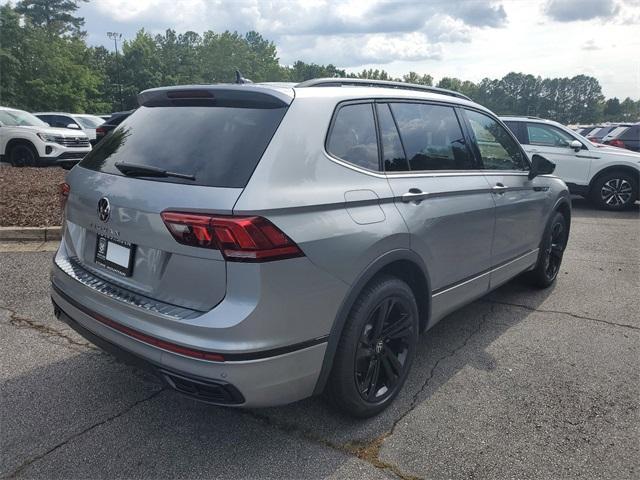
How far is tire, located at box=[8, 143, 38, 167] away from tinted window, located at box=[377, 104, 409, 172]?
41.7 ft

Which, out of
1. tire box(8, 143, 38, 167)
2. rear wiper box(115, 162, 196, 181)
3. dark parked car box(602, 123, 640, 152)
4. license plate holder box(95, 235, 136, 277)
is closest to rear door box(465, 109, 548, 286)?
rear wiper box(115, 162, 196, 181)

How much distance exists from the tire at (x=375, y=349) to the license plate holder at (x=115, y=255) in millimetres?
1091

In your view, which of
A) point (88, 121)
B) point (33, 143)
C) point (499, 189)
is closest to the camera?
point (499, 189)

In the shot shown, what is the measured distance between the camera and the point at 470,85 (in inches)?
5017

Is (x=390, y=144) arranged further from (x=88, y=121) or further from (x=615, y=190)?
(x=88, y=121)

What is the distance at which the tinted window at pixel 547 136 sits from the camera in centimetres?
1045

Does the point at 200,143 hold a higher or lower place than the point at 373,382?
higher

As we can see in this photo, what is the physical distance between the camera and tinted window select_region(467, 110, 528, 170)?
394cm

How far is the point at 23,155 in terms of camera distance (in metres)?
13.2

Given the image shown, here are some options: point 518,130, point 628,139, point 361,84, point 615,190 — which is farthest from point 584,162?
point 361,84

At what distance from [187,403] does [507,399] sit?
1.89 meters

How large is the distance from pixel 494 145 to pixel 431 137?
101 cm

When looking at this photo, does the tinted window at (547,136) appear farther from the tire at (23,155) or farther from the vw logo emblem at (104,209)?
the tire at (23,155)

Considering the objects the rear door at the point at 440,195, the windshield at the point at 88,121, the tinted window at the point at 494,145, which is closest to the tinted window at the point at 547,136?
the tinted window at the point at 494,145
